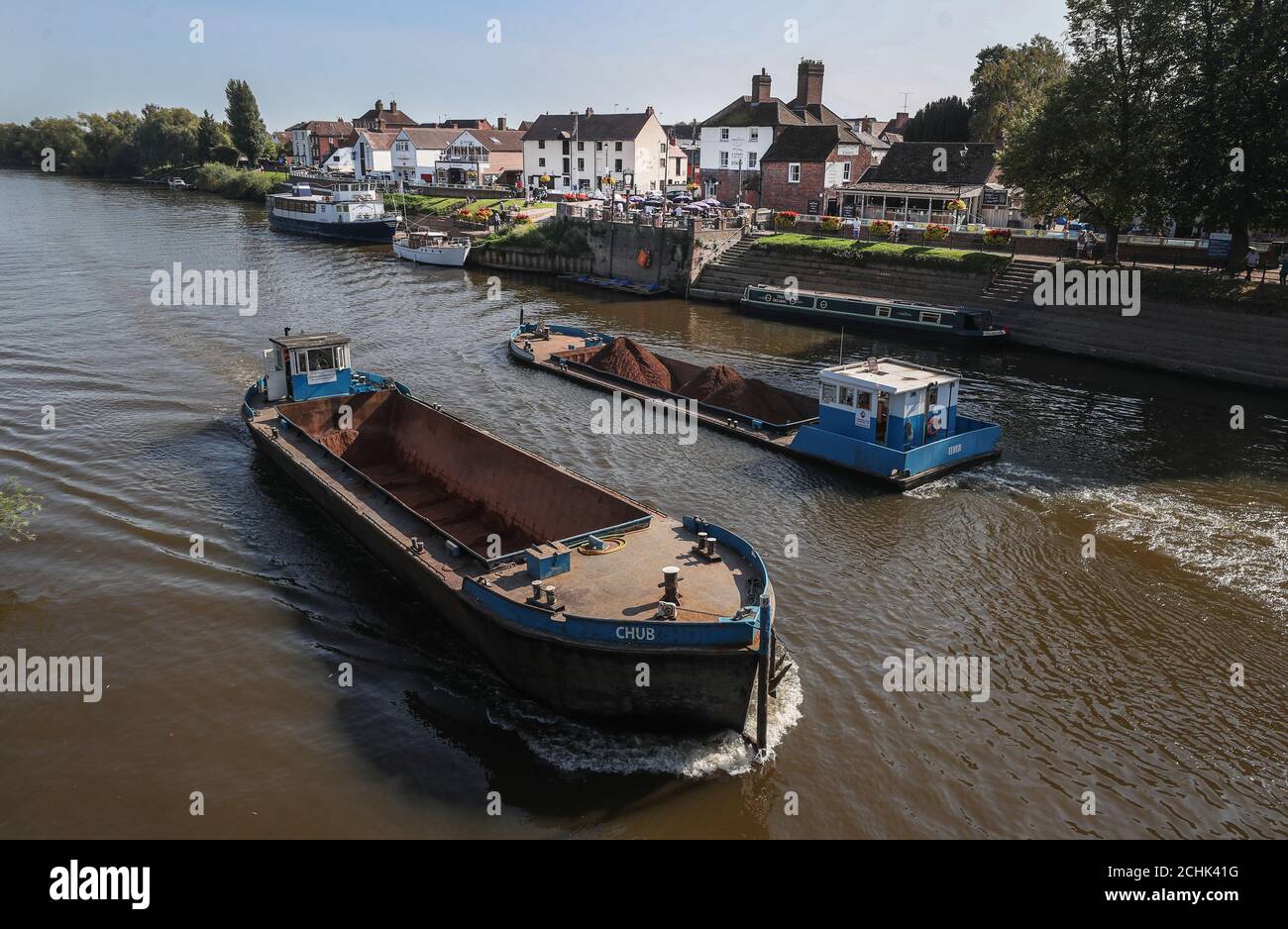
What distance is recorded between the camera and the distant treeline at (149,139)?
5901 inches

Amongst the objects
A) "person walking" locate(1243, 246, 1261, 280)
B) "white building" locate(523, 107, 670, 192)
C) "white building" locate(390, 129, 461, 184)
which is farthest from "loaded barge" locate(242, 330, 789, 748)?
"white building" locate(390, 129, 461, 184)

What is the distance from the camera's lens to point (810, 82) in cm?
8294

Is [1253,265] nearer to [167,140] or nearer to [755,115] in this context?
[755,115]

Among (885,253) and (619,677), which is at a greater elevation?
(885,253)

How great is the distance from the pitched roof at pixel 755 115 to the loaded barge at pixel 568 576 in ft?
209

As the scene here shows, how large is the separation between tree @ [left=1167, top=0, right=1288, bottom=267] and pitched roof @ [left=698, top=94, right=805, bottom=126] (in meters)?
42.1

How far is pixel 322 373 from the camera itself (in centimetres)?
2836

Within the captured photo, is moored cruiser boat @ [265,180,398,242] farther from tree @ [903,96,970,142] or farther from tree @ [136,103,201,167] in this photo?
tree @ [136,103,201,167]

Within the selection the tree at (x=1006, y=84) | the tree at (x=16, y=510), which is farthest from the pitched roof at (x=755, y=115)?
the tree at (x=16, y=510)

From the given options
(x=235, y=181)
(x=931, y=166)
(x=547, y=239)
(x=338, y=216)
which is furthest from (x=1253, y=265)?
(x=235, y=181)

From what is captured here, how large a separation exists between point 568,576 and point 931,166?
6025 cm
